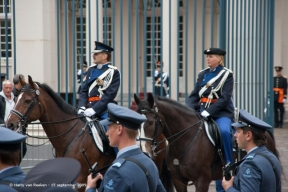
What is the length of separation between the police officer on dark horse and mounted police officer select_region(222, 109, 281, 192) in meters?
3.25

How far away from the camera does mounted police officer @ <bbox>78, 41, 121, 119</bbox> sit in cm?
761

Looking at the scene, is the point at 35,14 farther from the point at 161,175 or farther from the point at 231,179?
the point at 231,179

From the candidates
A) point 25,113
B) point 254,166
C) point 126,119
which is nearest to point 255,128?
point 254,166

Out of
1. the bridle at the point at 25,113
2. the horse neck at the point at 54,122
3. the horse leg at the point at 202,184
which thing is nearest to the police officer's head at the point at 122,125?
the bridle at the point at 25,113

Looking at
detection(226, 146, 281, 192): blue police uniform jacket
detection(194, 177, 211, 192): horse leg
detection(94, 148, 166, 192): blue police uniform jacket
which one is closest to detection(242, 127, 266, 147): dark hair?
detection(226, 146, 281, 192): blue police uniform jacket

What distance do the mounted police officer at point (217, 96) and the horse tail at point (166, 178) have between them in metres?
0.74

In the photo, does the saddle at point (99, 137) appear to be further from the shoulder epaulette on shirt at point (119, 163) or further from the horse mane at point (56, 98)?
the shoulder epaulette on shirt at point (119, 163)

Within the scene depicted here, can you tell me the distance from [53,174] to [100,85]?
4.87 metres

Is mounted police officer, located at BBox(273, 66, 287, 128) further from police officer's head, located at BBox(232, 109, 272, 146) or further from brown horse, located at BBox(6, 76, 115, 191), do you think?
police officer's head, located at BBox(232, 109, 272, 146)

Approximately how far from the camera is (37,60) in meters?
10.0

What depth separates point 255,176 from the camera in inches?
165

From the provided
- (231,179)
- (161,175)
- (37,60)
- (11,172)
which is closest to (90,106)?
(161,175)

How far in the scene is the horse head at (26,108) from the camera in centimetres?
672

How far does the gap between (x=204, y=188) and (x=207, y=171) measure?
0.24 m
